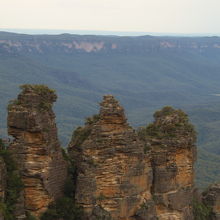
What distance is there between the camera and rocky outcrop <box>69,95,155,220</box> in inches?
932

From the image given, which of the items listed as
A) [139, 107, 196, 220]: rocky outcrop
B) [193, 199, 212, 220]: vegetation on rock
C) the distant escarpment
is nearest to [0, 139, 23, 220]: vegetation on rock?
the distant escarpment

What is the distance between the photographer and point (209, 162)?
11300 cm

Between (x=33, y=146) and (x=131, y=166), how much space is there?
13.4ft

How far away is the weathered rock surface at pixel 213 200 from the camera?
31.8 m

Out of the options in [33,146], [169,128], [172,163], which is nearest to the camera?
[33,146]

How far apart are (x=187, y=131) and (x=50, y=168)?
7291 mm

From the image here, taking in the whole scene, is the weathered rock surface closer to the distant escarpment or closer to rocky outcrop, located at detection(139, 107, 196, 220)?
rocky outcrop, located at detection(139, 107, 196, 220)

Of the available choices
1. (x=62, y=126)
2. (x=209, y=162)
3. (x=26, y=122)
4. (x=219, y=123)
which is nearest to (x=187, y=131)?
(x=26, y=122)

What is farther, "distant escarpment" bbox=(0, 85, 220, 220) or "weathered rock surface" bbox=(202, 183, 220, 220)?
"weathered rock surface" bbox=(202, 183, 220, 220)

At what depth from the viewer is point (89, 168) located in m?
23.7

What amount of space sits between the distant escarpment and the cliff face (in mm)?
39

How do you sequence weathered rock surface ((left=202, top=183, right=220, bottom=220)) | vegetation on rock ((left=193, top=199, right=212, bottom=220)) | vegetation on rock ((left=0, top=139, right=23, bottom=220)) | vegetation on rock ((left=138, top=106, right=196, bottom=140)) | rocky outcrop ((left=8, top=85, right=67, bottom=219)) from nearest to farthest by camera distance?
1. vegetation on rock ((left=0, top=139, right=23, bottom=220))
2. rocky outcrop ((left=8, top=85, right=67, bottom=219))
3. vegetation on rock ((left=138, top=106, right=196, bottom=140))
4. vegetation on rock ((left=193, top=199, right=212, bottom=220))
5. weathered rock surface ((left=202, top=183, right=220, bottom=220))

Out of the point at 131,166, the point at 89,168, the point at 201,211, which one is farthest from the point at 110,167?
the point at 201,211

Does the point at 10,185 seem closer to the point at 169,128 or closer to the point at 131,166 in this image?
the point at 131,166
